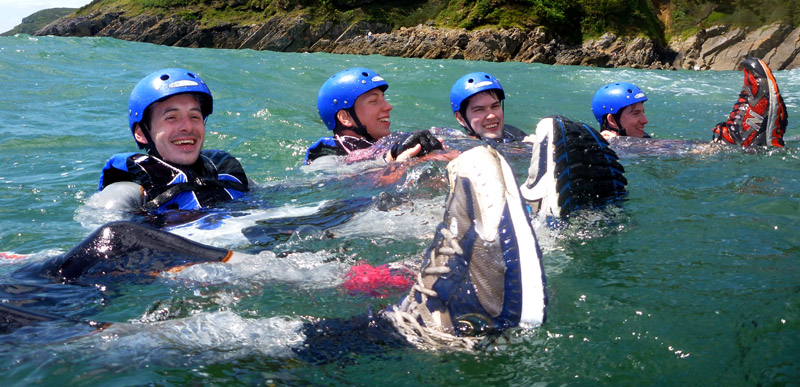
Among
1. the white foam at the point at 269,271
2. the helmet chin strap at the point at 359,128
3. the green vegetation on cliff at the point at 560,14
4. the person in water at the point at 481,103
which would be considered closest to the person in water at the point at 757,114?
the person in water at the point at 481,103

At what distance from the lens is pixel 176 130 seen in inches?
176

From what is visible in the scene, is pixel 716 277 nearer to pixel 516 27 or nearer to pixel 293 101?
pixel 293 101

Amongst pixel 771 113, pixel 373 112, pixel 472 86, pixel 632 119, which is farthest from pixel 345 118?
pixel 771 113

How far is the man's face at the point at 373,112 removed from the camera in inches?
250

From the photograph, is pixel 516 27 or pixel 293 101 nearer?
pixel 293 101

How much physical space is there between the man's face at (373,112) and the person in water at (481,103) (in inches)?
37.4

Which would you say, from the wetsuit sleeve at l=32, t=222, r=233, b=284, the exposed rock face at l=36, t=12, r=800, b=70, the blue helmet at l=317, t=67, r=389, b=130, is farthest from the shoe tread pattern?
the exposed rock face at l=36, t=12, r=800, b=70

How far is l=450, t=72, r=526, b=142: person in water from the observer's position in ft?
22.5

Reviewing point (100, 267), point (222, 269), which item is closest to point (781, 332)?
point (222, 269)

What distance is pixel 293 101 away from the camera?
12.6 meters

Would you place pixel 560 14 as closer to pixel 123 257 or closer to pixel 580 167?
pixel 580 167

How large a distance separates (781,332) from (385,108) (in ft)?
14.7

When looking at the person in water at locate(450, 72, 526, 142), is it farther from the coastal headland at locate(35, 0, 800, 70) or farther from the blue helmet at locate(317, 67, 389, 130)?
the coastal headland at locate(35, 0, 800, 70)

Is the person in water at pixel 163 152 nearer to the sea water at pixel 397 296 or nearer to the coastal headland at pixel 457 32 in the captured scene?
the sea water at pixel 397 296
